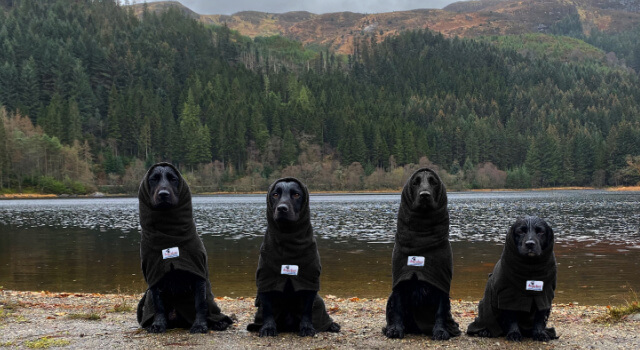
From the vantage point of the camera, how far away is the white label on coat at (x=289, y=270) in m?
8.16

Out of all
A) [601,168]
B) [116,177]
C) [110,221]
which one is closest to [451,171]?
[601,168]

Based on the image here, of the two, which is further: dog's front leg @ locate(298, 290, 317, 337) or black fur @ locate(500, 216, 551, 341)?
dog's front leg @ locate(298, 290, 317, 337)

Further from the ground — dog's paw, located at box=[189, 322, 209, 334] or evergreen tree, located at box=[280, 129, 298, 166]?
evergreen tree, located at box=[280, 129, 298, 166]

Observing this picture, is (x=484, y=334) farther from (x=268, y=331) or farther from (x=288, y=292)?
(x=268, y=331)

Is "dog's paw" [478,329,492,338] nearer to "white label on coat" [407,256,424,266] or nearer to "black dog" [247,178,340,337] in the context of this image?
"white label on coat" [407,256,424,266]

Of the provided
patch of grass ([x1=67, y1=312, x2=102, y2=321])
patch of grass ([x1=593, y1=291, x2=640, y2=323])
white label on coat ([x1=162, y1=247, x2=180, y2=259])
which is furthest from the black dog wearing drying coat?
patch of grass ([x1=593, y1=291, x2=640, y2=323])

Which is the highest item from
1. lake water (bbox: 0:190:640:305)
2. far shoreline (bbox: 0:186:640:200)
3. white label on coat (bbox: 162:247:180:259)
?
white label on coat (bbox: 162:247:180:259)

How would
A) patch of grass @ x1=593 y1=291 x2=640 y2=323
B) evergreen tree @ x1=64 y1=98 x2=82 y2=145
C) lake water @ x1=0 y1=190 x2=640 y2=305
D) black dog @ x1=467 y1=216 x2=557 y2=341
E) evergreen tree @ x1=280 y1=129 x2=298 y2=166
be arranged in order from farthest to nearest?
1. evergreen tree @ x1=280 y1=129 x2=298 y2=166
2. evergreen tree @ x1=64 y1=98 x2=82 y2=145
3. lake water @ x1=0 y1=190 x2=640 y2=305
4. patch of grass @ x1=593 y1=291 x2=640 y2=323
5. black dog @ x1=467 y1=216 x2=557 y2=341

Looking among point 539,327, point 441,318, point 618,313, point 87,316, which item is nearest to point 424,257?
point 441,318

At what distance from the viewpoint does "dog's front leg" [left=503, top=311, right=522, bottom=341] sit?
808 centimetres

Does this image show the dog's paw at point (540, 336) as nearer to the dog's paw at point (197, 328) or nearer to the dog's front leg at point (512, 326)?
the dog's front leg at point (512, 326)

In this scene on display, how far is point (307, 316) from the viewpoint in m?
8.48

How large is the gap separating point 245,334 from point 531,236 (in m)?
4.62

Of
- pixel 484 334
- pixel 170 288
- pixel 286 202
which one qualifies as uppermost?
pixel 286 202
